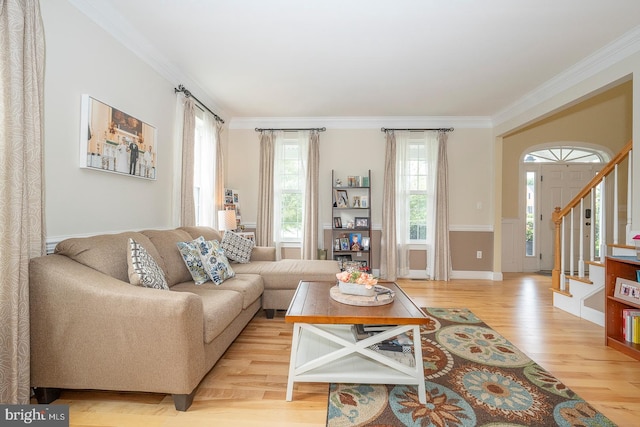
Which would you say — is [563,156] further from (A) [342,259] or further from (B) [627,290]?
(A) [342,259]

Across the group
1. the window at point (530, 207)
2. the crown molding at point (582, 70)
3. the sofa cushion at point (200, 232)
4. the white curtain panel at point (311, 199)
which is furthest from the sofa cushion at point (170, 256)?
the window at point (530, 207)

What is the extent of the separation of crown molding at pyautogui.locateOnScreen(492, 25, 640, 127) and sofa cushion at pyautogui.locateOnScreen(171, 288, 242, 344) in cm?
416

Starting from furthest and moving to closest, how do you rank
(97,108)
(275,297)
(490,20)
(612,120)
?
(612,120)
(275,297)
(490,20)
(97,108)

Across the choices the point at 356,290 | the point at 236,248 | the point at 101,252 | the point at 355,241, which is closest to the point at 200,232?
the point at 236,248

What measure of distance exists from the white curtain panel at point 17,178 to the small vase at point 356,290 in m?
1.85

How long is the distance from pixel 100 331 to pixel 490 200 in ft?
18.2

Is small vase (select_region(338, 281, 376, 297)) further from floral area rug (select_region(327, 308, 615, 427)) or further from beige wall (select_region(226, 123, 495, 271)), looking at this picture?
beige wall (select_region(226, 123, 495, 271))

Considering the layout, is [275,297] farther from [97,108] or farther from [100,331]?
[97,108]

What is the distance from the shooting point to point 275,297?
10.7 feet

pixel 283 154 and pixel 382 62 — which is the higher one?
pixel 382 62

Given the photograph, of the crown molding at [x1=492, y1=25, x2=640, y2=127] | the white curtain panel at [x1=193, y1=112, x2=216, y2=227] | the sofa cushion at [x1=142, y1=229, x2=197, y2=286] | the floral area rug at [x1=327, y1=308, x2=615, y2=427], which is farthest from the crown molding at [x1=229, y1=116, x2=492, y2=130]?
the floral area rug at [x1=327, y1=308, x2=615, y2=427]

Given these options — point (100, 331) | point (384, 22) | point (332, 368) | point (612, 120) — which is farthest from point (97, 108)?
point (612, 120)

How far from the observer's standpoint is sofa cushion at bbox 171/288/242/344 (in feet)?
6.17

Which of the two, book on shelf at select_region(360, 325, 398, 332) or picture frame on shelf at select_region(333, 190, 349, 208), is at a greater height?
picture frame on shelf at select_region(333, 190, 349, 208)
